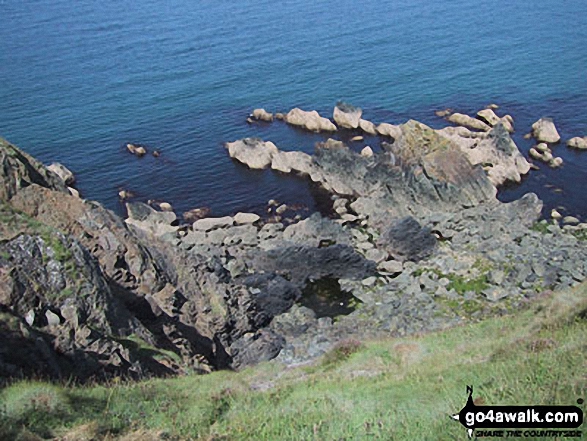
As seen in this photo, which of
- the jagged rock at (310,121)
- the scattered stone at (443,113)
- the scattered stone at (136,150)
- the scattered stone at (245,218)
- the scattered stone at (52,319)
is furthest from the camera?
the scattered stone at (443,113)

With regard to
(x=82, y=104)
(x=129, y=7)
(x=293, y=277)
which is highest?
(x=129, y=7)

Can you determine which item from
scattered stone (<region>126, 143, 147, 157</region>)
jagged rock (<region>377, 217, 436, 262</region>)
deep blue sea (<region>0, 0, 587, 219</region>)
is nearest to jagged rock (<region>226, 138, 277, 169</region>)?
deep blue sea (<region>0, 0, 587, 219</region>)

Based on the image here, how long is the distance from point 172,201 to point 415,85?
52.9 m

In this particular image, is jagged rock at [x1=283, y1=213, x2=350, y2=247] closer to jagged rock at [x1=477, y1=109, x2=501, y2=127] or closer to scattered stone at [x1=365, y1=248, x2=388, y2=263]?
scattered stone at [x1=365, y1=248, x2=388, y2=263]

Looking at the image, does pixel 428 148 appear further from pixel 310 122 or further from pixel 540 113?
pixel 540 113

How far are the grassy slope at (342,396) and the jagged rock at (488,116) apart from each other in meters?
65.4

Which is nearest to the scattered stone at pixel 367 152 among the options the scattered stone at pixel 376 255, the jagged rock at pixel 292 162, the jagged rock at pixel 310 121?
the jagged rock at pixel 292 162

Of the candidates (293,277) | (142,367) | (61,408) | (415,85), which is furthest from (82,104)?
(61,408)

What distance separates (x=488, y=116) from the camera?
84000 mm

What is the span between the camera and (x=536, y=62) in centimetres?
10731

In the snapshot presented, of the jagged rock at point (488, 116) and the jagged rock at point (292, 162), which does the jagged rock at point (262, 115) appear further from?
the jagged rock at point (488, 116)

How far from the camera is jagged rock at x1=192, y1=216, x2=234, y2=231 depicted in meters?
59.2

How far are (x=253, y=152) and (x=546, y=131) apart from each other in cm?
3857

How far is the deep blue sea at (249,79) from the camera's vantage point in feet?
238
